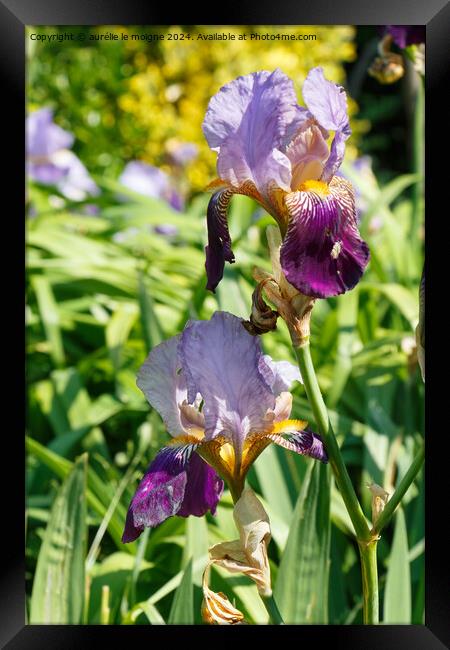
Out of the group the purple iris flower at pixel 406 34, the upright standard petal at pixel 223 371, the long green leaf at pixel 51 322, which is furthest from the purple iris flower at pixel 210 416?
the long green leaf at pixel 51 322

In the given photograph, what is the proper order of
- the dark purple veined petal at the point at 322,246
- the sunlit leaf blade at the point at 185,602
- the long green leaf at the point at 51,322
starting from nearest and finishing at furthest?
the dark purple veined petal at the point at 322,246 < the sunlit leaf blade at the point at 185,602 < the long green leaf at the point at 51,322

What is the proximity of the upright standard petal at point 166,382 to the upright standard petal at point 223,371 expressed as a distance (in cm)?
4

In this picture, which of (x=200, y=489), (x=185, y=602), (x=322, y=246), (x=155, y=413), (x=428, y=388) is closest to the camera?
(x=322, y=246)

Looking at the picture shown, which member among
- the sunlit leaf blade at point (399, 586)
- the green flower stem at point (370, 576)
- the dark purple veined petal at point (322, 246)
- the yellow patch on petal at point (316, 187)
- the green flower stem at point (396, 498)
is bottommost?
the sunlit leaf blade at point (399, 586)

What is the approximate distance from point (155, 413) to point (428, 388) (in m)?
0.70

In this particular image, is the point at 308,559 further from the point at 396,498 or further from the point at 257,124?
the point at 257,124

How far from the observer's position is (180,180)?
10.3 ft

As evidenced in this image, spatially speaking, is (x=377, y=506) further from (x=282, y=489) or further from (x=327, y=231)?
(x=282, y=489)

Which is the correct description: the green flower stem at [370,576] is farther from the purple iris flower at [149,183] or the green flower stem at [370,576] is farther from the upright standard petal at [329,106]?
the purple iris flower at [149,183]

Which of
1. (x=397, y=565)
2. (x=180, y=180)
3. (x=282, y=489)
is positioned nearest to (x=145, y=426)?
(x=282, y=489)

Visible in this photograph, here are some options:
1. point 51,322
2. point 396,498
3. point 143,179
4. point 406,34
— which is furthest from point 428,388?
point 143,179

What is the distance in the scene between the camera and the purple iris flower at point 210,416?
1.94 feet

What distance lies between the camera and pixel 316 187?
1.94 feet

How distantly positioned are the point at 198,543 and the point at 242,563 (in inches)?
19.5
